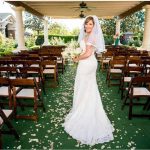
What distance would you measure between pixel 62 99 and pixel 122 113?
1808 millimetres

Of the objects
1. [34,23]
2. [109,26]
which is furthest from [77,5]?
[34,23]

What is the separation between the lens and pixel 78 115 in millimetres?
4715

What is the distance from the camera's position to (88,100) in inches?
185

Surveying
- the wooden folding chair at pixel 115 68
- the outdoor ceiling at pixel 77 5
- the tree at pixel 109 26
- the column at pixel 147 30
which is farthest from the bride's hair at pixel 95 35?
the tree at pixel 109 26

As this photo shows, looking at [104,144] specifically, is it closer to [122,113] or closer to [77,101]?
[77,101]

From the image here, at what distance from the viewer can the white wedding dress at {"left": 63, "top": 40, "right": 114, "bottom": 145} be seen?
448cm

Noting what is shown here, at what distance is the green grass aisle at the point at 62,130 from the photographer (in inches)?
165

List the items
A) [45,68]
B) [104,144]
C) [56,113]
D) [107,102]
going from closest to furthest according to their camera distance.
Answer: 1. [104,144]
2. [56,113]
3. [107,102]
4. [45,68]

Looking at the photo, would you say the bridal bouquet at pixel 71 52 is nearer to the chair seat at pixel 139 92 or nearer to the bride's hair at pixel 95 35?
the bride's hair at pixel 95 35

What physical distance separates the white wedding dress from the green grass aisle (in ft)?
0.61

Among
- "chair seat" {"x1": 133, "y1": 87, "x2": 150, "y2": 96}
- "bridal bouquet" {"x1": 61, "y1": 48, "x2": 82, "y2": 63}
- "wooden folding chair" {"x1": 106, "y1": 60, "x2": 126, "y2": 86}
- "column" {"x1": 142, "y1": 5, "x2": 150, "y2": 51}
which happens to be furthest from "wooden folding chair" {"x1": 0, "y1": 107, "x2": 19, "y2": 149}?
"column" {"x1": 142, "y1": 5, "x2": 150, "y2": 51}

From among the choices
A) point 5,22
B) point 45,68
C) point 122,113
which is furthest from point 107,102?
point 5,22

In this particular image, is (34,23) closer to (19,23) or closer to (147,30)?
(19,23)

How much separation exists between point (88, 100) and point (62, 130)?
0.77 metres
